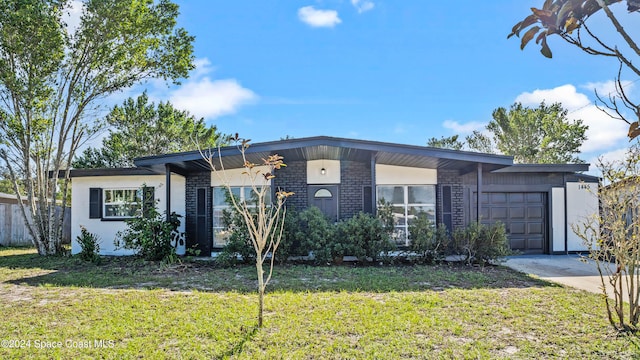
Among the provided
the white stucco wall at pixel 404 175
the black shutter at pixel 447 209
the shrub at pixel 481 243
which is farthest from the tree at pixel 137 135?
the shrub at pixel 481 243

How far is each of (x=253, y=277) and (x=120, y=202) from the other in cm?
661

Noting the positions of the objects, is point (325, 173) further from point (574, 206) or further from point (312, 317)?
point (574, 206)

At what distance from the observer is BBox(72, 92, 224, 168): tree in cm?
1892

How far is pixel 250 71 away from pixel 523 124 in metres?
14.3

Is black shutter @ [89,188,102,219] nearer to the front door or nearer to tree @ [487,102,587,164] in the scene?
the front door

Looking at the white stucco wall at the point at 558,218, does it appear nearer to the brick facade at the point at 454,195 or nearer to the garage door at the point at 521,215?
the garage door at the point at 521,215

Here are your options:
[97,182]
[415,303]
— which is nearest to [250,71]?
[97,182]

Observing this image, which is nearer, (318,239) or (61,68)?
(318,239)

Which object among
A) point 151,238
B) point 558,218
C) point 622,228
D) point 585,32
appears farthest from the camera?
point 558,218

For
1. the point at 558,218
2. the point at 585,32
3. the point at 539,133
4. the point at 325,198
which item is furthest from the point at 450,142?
the point at 585,32

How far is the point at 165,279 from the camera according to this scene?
7.52m

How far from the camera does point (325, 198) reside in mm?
11117

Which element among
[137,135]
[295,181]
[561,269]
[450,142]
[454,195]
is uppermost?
[450,142]

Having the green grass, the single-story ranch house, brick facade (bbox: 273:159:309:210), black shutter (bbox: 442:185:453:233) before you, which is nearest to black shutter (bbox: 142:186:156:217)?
the single-story ranch house
